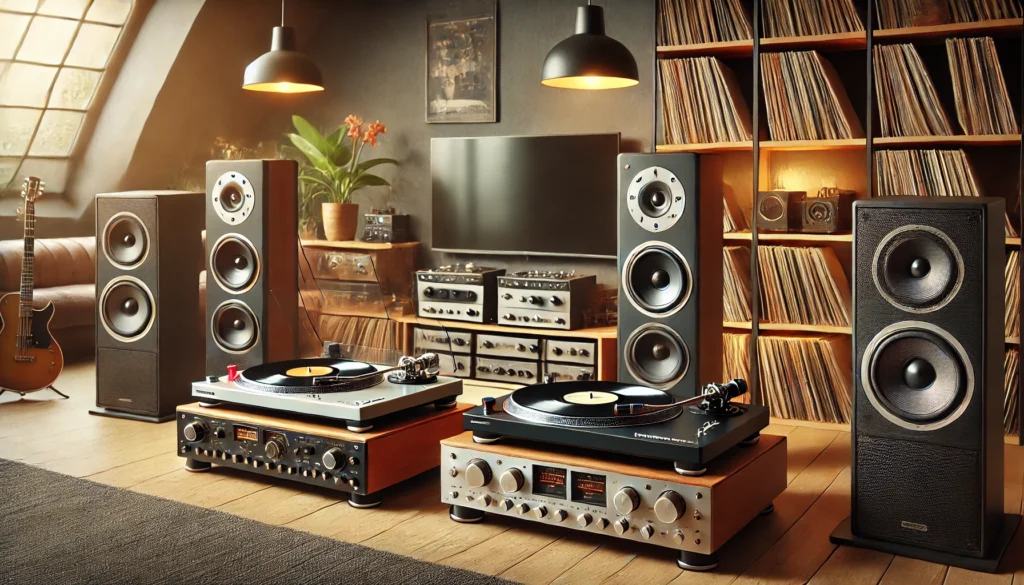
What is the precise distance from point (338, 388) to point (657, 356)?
3.15 feet

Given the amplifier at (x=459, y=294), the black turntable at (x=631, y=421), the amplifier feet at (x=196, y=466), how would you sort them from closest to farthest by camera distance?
the black turntable at (x=631, y=421) → the amplifier feet at (x=196, y=466) → the amplifier at (x=459, y=294)

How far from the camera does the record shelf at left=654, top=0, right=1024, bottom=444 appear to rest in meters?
3.66

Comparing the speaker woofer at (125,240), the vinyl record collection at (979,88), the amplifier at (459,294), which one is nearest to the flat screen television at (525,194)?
the amplifier at (459,294)

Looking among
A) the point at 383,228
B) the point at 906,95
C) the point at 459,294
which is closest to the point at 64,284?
the point at 383,228

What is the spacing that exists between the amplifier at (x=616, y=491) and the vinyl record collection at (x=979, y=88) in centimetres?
168

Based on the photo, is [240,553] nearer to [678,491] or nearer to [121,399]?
[678,491]

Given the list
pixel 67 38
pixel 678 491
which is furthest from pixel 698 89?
pixel 67 38

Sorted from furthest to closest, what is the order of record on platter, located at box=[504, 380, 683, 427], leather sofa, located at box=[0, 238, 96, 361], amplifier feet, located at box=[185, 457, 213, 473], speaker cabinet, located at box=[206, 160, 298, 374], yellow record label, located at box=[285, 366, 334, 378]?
leather sofa, located at box=[0, 238, 96, 361], speaker cabinet, located at box=[206, 160, 298, 374], amplifier feet, located at box=[185, 457, 213, 473], yellow record label, located at box=[285, 366, 334, 378], record on platter, located at box=[504, 380, 683, 427]

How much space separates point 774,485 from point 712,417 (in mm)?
324

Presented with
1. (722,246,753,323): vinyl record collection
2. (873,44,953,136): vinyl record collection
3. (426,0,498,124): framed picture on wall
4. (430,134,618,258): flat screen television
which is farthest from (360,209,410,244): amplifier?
(873,44,953,136): vinyl record collection

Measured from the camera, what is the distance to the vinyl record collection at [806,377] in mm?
3824

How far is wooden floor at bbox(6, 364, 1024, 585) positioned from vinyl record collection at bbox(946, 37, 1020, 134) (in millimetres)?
1167

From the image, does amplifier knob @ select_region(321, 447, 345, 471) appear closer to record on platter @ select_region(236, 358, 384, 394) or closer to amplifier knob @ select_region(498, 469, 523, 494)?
record on platter @ select_region(236, 358, 384, 394)

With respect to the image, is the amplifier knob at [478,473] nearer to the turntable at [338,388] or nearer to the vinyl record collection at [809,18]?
the turntable at [338,388]
